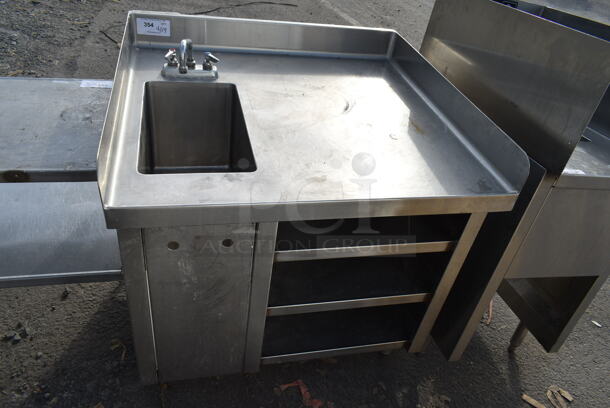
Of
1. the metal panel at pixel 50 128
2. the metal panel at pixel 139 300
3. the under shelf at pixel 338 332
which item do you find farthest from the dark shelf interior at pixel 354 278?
the metal panel at pixel 50 128

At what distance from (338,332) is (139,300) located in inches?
29.0

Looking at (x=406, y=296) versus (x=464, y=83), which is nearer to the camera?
(x=406, y=296)

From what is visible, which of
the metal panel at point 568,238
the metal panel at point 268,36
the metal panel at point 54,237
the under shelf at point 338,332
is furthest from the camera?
the metal panel at point 268,36

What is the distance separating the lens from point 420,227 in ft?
4.66

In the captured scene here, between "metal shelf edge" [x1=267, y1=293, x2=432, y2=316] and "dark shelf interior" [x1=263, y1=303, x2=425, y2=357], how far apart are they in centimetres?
13

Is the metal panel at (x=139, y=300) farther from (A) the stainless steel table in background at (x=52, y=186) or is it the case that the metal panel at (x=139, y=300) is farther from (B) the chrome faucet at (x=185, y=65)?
(B) the chrome faucet at (x=185, y=65)

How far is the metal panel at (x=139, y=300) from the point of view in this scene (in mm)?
1051

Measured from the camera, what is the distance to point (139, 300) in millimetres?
1174

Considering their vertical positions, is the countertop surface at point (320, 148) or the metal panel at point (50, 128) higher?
the countertop surface at point (320, 148)

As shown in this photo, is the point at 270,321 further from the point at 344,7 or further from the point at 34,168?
the point at 344,7

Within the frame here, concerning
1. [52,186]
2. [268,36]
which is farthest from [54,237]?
[268,36]

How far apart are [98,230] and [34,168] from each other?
555 millimetres

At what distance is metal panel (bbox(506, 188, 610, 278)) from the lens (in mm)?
1309

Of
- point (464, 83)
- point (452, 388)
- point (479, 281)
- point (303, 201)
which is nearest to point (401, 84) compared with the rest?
point (464, 83)
